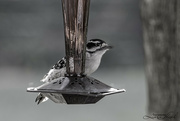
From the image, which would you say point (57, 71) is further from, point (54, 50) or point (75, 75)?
point (54, 50)

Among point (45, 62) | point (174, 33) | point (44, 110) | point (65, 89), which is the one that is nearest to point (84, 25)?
point (65, 89)

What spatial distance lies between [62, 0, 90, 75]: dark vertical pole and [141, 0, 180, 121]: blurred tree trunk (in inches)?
114

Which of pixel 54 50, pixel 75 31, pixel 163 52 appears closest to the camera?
pixel 75 31

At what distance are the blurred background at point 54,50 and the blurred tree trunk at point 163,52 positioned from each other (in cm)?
434

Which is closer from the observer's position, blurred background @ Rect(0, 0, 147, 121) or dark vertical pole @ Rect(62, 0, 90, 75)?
dark vertical pole @ Rect(62, 0, 90, 75)

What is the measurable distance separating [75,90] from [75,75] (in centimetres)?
39

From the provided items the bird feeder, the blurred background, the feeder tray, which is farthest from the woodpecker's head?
the blurred background

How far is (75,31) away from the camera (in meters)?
4.87

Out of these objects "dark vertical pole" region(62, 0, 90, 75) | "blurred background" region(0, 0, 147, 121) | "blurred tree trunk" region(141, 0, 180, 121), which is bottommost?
"blurred background" region(0, 0, 147, 121)

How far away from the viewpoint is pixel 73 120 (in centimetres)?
1101

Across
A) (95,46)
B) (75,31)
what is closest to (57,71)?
(95,46)

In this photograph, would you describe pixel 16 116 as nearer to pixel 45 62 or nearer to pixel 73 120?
pixel 73 120

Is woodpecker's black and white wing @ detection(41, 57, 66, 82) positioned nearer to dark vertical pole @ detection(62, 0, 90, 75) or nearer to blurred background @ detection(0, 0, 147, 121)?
dark vertical pole @ detection(62, 0, 90, 75)

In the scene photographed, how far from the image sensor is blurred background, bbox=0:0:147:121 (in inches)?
510
